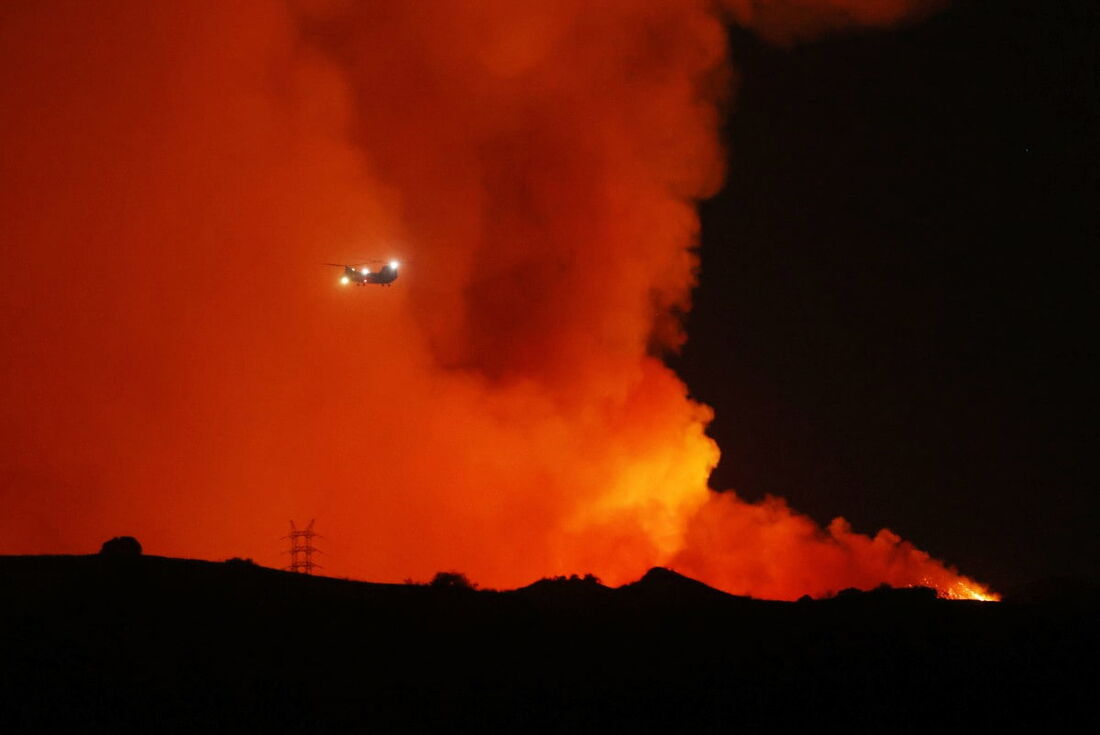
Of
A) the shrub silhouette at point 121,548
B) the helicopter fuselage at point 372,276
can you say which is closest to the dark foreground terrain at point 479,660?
the shrub silhouette at point 121,548

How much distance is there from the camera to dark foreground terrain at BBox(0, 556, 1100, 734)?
75.8 ft

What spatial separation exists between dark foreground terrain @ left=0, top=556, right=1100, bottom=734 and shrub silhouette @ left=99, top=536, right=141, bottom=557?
0.37m

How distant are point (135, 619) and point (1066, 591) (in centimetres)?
3700

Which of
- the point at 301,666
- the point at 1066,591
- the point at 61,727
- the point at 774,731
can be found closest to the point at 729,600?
the point at 774,731

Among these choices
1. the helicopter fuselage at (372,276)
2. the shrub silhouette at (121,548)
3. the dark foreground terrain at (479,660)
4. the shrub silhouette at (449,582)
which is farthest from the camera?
the helicopter fuselage at (372,276)

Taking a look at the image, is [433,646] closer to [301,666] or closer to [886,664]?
[301,666]

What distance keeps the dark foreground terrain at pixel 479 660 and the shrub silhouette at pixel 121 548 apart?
0.37m

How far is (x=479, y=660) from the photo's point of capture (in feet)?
88.0

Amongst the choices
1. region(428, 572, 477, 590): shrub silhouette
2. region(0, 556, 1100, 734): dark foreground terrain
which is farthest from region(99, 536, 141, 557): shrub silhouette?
region(428, 572, 477, 590): shrub silhouette

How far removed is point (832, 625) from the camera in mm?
30266

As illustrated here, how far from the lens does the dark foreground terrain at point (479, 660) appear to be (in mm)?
23109

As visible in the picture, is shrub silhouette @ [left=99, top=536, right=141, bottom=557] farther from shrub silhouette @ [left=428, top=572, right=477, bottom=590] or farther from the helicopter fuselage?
the helicopter fuselage

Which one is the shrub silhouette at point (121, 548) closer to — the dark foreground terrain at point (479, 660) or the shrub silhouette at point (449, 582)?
the dark foreground terrain at point (479, 660)

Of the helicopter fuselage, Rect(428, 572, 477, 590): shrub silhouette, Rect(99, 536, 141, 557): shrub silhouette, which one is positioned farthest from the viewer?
the helicopter fuselage
